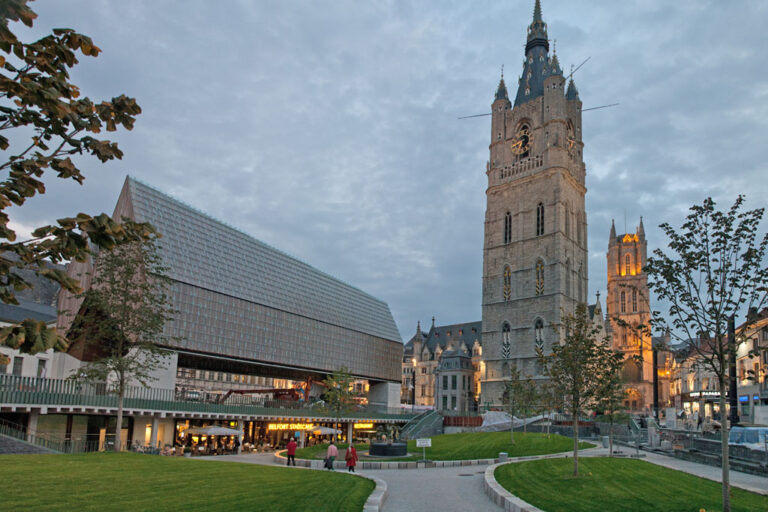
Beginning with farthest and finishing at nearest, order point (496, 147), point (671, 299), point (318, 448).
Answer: point (496, 147), point (318, 448), point (671, 299)

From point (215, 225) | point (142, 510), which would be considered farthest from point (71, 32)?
point (215, 225)

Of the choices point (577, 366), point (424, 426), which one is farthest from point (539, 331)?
point (577, 366)

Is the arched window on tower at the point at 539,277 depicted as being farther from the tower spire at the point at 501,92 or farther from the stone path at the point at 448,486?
the stone path at the point at 448,486

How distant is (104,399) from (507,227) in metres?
63.1

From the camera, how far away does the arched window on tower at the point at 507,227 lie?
287 feet

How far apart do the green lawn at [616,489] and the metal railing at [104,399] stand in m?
23.1

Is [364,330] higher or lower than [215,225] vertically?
lower

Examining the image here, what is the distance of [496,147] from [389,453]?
68492 mm

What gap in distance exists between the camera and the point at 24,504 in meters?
12.5

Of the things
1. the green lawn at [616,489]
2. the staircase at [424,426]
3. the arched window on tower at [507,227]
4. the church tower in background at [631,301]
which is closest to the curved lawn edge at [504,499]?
the green lawn at [616,489]

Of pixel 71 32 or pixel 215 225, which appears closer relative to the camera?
pixel 71 32

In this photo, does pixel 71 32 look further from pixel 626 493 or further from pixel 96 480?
pixel 626 493

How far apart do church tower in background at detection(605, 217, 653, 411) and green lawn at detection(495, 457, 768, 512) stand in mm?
94467

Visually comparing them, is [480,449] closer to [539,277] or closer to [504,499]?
[504,499]
